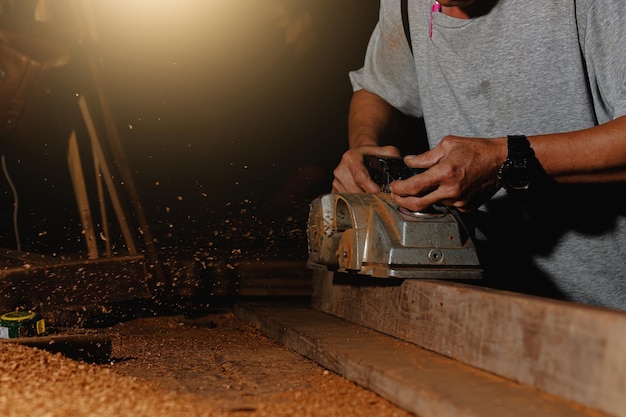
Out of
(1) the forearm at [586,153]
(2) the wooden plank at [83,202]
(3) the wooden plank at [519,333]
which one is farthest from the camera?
(2) the wooden plank at [83,202]

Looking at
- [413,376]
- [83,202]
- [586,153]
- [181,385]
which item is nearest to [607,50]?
[586,153]

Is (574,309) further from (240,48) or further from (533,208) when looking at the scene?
(240,48)

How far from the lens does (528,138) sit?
82.1 inches

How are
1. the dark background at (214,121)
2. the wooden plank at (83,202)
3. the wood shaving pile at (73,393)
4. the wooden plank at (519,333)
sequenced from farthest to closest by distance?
the dark background at (214,121) → the wooden plank at (83,202) → the wood shaving pile at (73,393) → the wooden plank at (519,333)

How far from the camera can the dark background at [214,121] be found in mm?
5926

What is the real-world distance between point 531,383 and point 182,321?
2053 mm

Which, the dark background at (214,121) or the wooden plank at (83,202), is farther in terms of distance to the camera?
the dark background at (214,121)

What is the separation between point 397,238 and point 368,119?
123cm

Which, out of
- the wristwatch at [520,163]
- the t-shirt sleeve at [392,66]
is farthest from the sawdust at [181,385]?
the t-shirt sleeve at [392,66]

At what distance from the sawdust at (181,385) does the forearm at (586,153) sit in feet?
3.07

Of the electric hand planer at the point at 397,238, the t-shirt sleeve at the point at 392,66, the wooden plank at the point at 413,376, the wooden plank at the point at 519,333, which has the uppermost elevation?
the t-shirt sleeve at the point at 392,66

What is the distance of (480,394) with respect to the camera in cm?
150

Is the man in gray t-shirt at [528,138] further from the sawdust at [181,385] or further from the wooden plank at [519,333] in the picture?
the sawdust at [181,385]

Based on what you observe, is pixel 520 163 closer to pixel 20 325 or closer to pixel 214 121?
pixel 20 325
